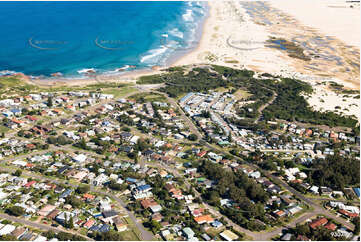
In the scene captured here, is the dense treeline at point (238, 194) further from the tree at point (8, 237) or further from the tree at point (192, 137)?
the tree at point (8, 237)

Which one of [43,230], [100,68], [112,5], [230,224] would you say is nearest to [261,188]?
[230,224]

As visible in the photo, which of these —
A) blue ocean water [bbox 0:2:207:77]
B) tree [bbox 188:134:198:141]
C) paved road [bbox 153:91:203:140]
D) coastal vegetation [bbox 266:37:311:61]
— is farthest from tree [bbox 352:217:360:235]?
coastal vegetation [bbox 266:37:311:61]

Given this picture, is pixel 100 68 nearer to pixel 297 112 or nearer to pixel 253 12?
pixel 297 112

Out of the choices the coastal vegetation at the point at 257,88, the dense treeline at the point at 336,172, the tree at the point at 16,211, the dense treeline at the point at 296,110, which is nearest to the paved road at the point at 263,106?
the coastal vegetation at the point at 257,88

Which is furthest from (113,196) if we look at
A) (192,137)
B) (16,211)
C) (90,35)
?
(90,35)

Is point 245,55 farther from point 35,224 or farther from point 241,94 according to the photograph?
point 35,224

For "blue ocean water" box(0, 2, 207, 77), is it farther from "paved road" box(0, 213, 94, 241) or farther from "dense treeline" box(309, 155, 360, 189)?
"dense treeline" box(309, 155, 360, 189)
